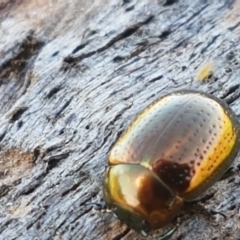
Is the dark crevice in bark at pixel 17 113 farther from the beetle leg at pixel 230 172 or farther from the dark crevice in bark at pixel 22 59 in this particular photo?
the beetle leg at pixel 230 172

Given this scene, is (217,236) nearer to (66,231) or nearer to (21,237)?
(66,231)

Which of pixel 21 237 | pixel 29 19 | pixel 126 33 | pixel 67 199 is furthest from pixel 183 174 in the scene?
pixel 29 19

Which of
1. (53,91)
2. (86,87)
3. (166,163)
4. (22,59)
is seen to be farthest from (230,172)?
(22,59)

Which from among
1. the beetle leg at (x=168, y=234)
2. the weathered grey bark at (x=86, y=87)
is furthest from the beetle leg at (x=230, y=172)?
the beetle leg at (x=168, y=234)

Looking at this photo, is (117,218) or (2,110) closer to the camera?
(117,218)

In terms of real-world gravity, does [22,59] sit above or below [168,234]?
above

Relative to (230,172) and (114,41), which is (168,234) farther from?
(114,41)
